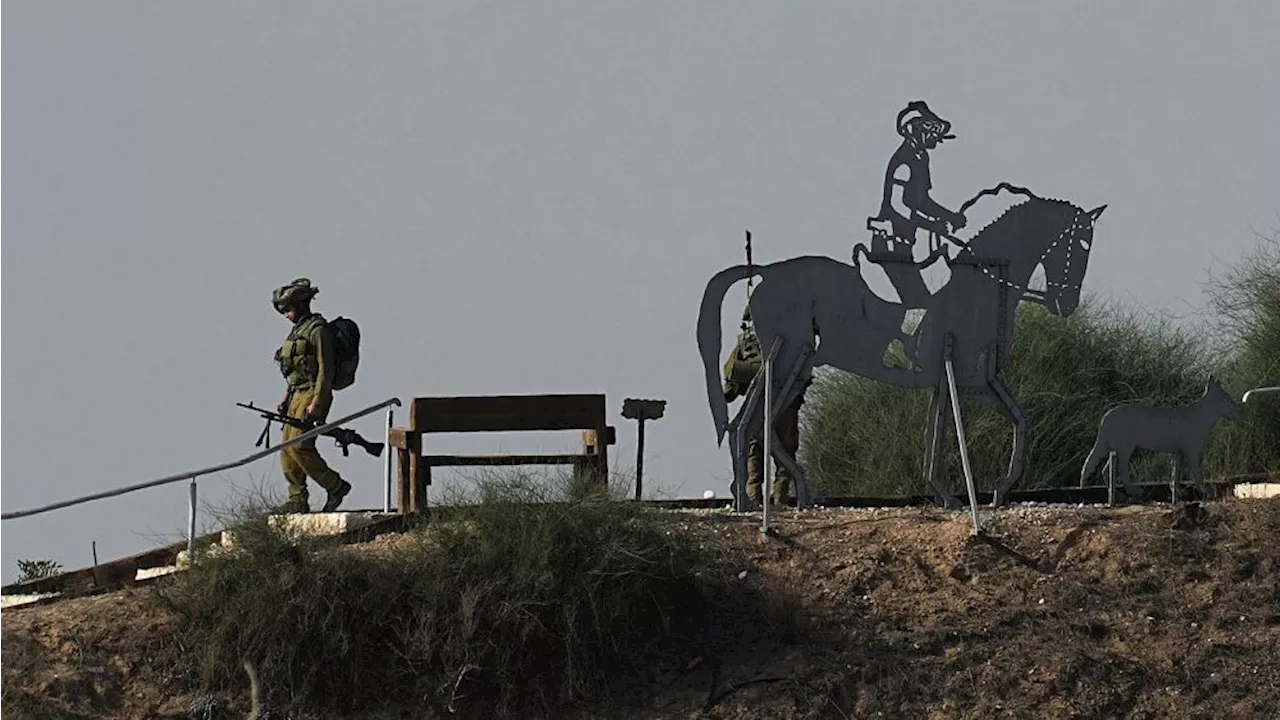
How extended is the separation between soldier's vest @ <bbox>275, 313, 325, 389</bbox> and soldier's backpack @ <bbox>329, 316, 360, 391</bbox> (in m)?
0.15

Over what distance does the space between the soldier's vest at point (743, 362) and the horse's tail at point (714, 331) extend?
5.37 ft

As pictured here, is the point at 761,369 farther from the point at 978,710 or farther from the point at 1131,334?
the point at 1131,334

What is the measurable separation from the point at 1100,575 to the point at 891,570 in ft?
4.86

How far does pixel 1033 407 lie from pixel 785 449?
9201 mm

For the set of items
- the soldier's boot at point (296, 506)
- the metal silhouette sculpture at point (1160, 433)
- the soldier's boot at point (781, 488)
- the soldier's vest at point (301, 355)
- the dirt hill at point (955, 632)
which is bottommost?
the dirt hill at point (955, 632)

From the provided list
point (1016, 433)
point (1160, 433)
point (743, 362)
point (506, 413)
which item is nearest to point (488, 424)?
point (506, 413)

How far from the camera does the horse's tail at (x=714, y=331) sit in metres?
20.8

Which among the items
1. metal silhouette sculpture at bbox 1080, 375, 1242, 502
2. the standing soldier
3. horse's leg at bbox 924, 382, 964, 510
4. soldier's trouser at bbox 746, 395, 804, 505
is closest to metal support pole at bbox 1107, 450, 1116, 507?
metal silhouette sculpture at bbox 1080, 375, 1242, 502

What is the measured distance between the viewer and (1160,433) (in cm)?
2177

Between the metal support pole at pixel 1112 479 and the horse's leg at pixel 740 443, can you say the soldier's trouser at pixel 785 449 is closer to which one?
the horse's leg at pixel 740 443

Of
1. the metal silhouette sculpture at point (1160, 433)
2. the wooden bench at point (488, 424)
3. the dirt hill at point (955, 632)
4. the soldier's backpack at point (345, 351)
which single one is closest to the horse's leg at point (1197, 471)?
the metal silhouette sculpture at point (1160, 433)

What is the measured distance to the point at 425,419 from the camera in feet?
67.7

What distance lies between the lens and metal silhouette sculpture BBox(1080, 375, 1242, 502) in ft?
70.6

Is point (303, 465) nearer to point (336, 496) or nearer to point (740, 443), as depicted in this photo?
point (336, 496)
